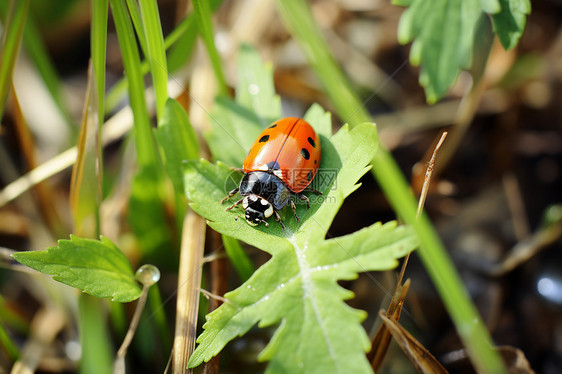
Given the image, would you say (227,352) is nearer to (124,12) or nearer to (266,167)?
(266,167)

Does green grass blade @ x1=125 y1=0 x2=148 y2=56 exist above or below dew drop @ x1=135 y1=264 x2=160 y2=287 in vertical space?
above

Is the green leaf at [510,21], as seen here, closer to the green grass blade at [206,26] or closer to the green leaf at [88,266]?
the green grass blade at [206,26]

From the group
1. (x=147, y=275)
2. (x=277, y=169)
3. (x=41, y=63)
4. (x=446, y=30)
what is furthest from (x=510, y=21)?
(x=41, y=63)

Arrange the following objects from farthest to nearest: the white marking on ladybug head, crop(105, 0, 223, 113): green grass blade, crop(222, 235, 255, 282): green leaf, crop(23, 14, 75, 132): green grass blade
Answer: crop(23, 14, 75, 132): green grass blade, crop(105, 0, 223, 113): green grass blade, the white marking on ladybug head, crop(222, 235, 255, 282): green leaf

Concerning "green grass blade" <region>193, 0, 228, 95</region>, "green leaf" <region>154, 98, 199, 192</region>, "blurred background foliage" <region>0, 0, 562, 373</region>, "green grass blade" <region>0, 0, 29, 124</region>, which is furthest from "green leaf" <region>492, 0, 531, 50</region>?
"green grass blade" <region>0, 0, 29, 124</region>

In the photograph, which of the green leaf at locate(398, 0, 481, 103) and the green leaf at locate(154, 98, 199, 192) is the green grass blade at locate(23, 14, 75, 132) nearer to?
the green leaf at locate(154, 98, 199, 192)

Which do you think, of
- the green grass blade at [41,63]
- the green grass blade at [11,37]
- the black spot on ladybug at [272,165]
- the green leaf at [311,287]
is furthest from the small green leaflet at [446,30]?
the green grass blade at [41,63]
